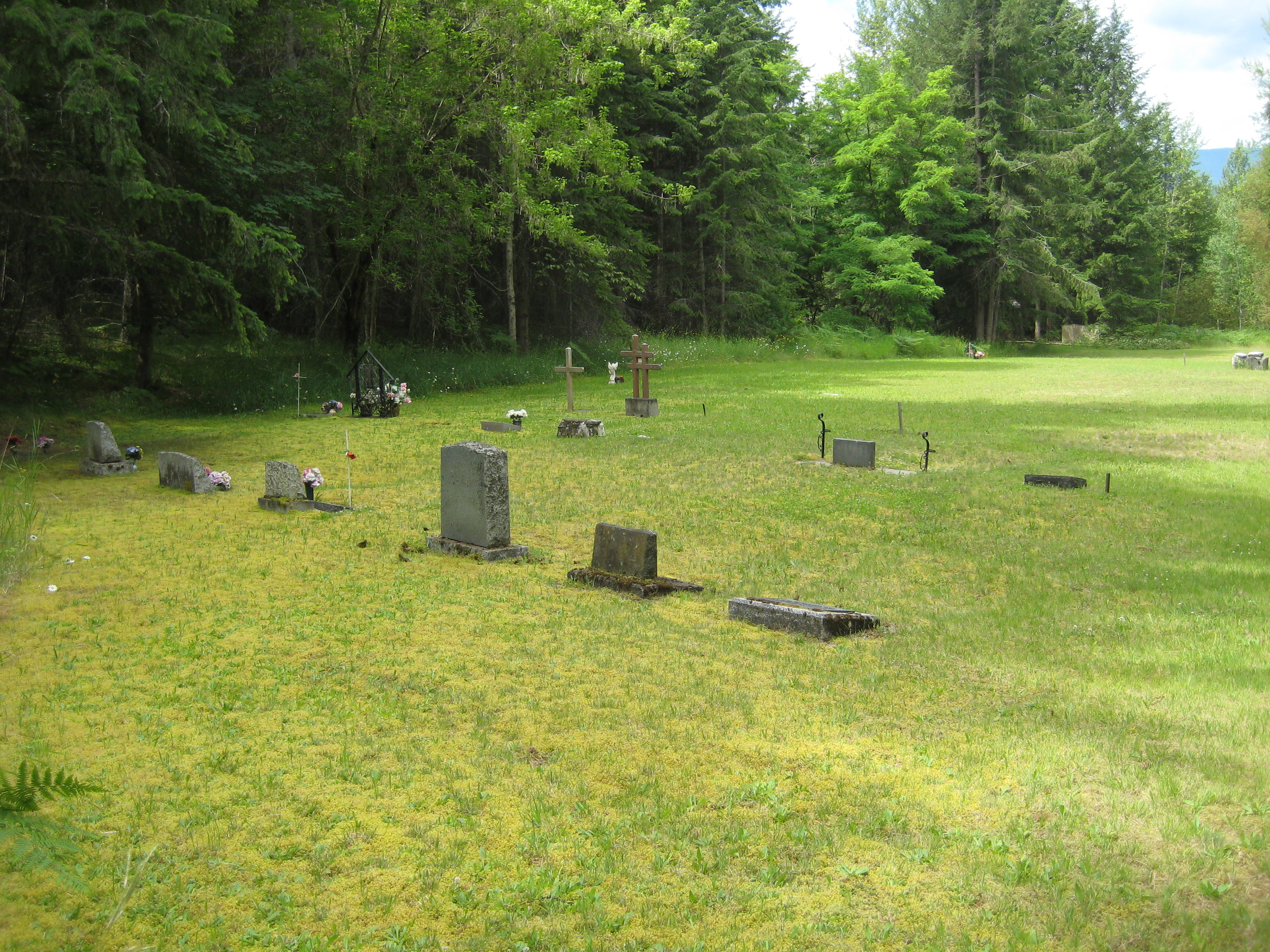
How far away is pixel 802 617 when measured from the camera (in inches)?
281

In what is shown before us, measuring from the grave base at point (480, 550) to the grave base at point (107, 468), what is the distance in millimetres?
6145

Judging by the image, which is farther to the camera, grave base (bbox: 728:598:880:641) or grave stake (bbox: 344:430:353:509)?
grave stake (bbox: 344:430:353:509)

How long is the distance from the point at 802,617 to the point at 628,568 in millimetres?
1765

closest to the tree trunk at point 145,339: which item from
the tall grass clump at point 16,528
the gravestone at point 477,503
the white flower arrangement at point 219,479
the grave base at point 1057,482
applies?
the white flower arrangement at point 219,479

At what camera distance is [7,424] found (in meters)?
16.0

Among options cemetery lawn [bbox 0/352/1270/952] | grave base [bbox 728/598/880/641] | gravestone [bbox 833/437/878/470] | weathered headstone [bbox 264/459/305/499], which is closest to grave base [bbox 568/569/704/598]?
cemetery lawn [bbox 0/352/1270/952]

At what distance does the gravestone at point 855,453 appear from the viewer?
14.1m

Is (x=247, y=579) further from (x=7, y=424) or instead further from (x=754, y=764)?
(x=7, y=424)

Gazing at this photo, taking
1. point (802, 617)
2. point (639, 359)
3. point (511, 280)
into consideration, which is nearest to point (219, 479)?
point (802, 617)

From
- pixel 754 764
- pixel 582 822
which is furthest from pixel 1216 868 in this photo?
pixel 582 822

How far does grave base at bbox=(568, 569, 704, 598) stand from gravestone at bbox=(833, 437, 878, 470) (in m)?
6.50

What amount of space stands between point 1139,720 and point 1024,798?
4.65 feet

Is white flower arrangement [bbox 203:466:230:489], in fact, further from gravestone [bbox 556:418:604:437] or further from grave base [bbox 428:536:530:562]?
→ gravestone [bbox 556:418:604:437]

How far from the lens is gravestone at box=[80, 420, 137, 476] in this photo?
1296 cm
